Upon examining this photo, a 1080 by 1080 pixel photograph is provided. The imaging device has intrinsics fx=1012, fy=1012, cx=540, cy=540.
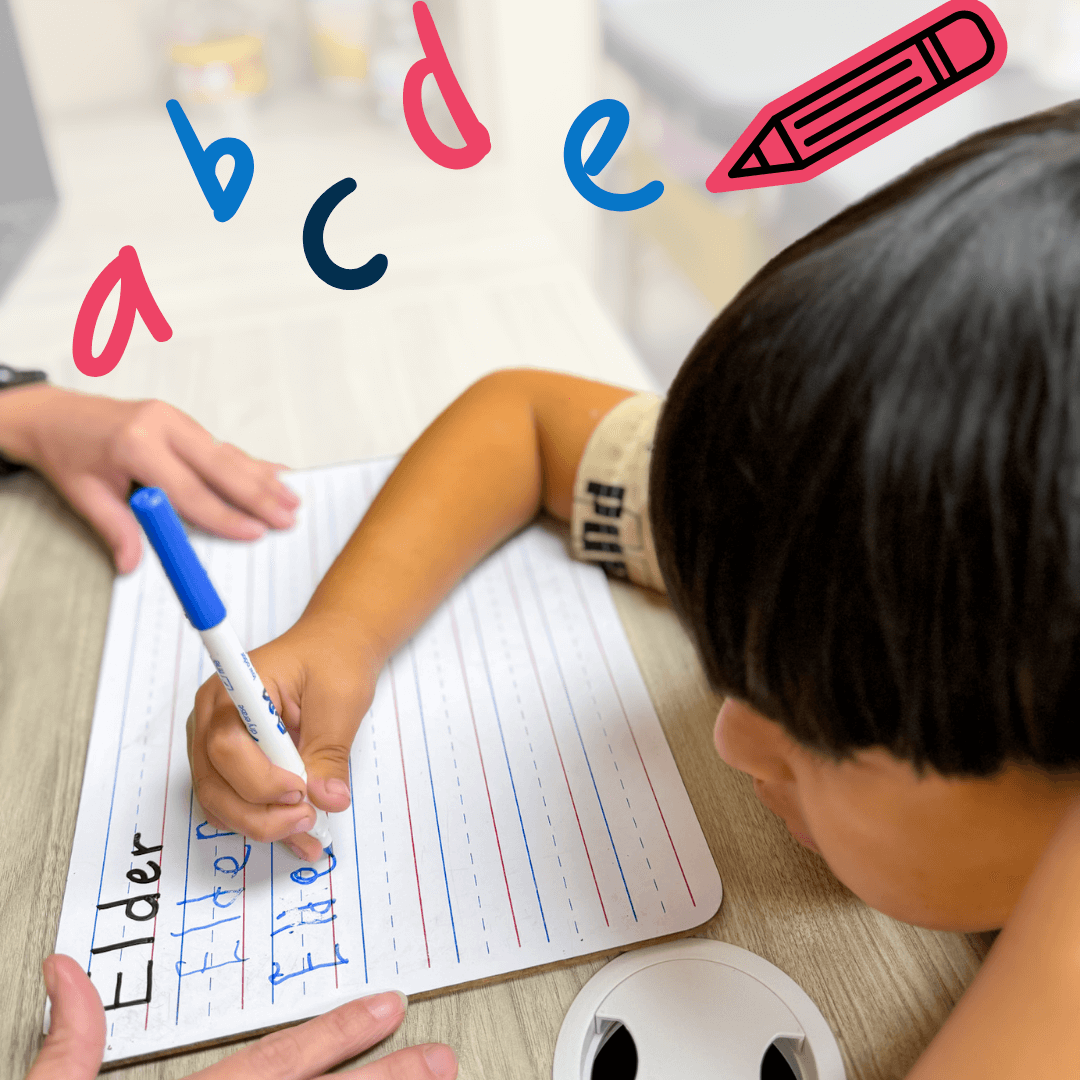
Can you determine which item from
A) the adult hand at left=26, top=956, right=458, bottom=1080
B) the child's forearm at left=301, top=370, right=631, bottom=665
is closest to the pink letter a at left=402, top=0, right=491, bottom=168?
the child's forearm at left=301, top=370, right=631, bottom=665

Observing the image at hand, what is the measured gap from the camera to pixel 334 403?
0.79 meters

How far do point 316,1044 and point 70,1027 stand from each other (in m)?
0.09

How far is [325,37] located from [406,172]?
17.2 inches

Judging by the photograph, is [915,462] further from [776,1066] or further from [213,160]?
[213,160]

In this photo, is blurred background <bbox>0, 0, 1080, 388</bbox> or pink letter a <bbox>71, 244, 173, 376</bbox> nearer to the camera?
pink letter a <bbox>71, 244, 173, 376</bbox>

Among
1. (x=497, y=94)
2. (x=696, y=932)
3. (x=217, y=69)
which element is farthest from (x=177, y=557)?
(x=217, y=69)

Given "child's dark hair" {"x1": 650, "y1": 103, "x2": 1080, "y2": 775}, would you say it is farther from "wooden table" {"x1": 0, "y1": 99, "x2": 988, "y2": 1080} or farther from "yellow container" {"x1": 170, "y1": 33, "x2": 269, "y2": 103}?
"yellow container" {"x1": 170, "y1": 33, "x2": 269, "y2": 103}

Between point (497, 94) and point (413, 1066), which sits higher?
point (497, 94)

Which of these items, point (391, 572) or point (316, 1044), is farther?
point (391, 572)

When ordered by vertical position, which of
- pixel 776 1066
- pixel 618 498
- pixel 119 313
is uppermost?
pixel 119 313

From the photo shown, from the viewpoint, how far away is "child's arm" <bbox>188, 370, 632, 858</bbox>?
0.42 metres

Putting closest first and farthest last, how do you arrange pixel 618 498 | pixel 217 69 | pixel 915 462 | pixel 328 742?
pixel 915 462 < pixel 328 742 < pixel 618 498 < pixel 217 69

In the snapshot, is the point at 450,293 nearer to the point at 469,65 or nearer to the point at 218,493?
the point at 218,493

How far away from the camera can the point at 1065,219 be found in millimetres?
241
